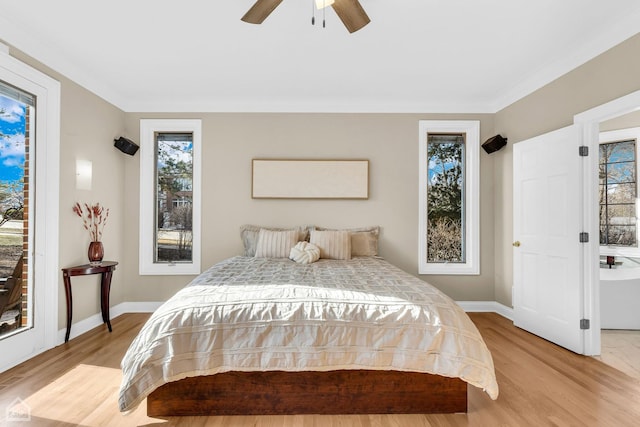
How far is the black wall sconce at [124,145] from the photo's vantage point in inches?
149

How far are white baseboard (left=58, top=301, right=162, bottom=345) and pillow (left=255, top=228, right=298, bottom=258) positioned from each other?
62.9 inches

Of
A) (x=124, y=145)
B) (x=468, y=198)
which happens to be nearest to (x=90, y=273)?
(x=124, y=145)

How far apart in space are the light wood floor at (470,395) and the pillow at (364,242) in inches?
60.1

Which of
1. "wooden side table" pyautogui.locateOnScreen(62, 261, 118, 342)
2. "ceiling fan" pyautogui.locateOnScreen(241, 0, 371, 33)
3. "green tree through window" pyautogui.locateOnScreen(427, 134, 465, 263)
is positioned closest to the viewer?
"ceiling fan" pyautogui.locateOnScreen(241, 0, 371, 33)

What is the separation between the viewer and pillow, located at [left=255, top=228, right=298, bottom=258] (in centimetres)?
357

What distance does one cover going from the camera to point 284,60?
3023 mm

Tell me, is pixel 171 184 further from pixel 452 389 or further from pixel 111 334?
pixel 452 389

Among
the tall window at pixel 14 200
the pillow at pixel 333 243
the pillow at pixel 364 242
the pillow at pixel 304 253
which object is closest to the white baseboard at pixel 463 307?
the tall window at pixel 14 200

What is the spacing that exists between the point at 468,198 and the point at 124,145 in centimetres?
429

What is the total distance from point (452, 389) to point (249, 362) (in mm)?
1196

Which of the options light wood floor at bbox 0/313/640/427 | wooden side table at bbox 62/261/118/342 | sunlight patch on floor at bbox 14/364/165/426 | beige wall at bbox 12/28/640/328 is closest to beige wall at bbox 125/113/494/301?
beige wall at bbox 12/28/640/328

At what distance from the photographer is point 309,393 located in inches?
73.2

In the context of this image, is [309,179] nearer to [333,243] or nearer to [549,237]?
[333,243]

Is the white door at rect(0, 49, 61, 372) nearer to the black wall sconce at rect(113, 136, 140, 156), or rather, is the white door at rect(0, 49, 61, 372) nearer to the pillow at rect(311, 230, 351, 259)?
the black wall sconce at rect(113, 136, 140, 156)
